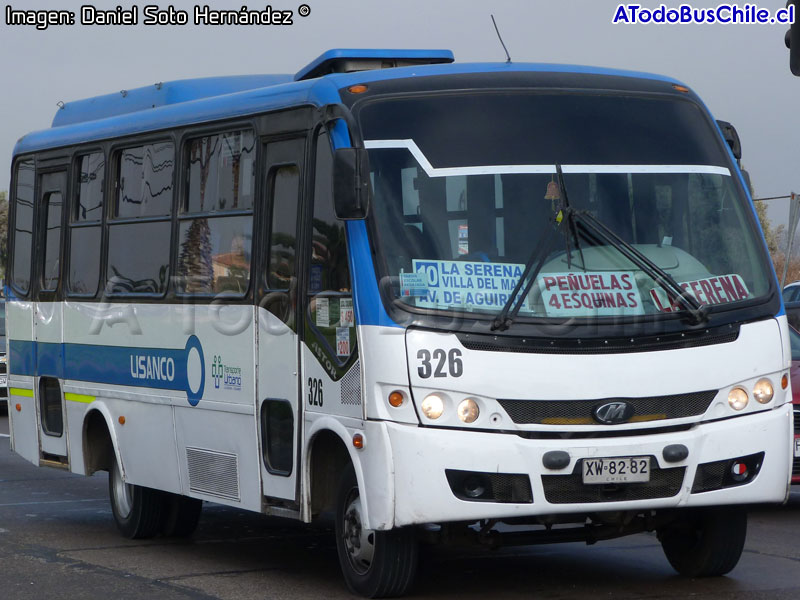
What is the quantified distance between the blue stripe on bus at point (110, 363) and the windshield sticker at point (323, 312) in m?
1.68

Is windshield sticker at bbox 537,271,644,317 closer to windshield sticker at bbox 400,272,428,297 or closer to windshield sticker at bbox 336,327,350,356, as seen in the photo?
windshield sticker at bbox 400,272,428,297

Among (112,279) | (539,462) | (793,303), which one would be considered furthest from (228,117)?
(793,303)

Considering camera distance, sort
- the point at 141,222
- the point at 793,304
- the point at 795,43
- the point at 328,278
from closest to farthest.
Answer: the point at 328,278
the point at 795,43
the point at 141,222
the point at 793,304

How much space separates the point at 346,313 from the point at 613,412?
4.93 feet

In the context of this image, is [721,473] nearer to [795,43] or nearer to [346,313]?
[346,313]

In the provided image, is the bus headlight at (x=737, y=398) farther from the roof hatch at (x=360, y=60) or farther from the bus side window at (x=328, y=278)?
the roof hatch at (x=360, y=60)

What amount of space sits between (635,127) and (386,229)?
5.32 feet

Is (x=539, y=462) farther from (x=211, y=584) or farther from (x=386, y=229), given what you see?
(x=211, y=584)

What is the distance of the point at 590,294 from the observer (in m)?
8.04

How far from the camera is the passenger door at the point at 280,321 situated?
8.86m

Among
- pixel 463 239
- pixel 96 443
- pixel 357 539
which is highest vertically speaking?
pixel 463 239

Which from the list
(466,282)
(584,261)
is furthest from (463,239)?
(584,261)

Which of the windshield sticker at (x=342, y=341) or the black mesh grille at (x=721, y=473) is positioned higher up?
the windshield sticker at (x=342, y=341)

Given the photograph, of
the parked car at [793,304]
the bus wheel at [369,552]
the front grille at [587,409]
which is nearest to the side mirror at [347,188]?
the front grille at [587,409]
